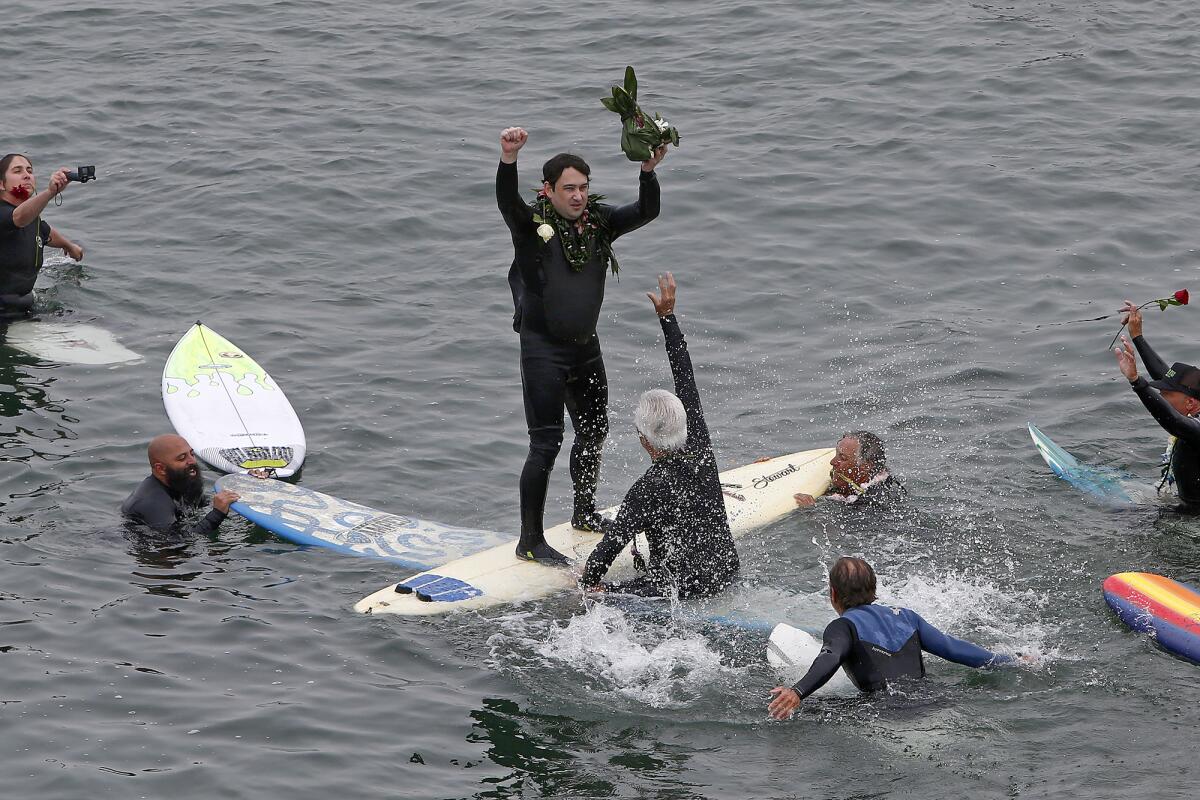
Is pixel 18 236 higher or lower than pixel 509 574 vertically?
higher

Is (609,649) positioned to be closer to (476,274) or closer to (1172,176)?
(476,274)

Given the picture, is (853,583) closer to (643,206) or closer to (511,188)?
(643,206)

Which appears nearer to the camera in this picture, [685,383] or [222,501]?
[685,383]

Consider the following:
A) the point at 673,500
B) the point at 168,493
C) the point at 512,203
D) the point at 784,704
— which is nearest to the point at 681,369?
the point at 673,500

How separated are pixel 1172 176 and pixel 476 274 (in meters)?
7.63

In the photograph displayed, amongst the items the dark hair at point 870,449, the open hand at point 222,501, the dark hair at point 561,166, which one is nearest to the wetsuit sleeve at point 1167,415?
the dark hair at point 870,449

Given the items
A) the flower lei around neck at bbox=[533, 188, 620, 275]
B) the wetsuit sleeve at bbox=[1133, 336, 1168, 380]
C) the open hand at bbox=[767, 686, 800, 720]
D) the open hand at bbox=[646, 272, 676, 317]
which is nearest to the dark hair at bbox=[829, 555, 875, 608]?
the open hand at bbox=[767, 686, 800, 720]

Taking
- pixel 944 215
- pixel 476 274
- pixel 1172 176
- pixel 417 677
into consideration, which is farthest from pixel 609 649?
pixel 1172 176

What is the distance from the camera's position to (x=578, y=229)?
26.6 feet

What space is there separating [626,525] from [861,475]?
2.67 m

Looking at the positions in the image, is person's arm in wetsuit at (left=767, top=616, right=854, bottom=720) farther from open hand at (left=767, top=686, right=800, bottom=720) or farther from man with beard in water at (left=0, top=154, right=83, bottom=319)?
man with beard in water at (left=0, top=154, right=83, bottom=319)

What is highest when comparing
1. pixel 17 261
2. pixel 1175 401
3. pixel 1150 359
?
pixel 17 261

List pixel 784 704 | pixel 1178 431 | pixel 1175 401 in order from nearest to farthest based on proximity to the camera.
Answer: pixel 784 704, pixel 1178 431, pixel 1175 401

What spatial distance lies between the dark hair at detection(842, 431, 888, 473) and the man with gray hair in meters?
2.04
